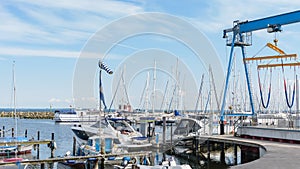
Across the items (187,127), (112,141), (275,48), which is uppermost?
(275,48)

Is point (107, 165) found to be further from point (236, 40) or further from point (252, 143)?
point (236, 40)

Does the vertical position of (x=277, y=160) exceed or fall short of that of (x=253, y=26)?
it falls short

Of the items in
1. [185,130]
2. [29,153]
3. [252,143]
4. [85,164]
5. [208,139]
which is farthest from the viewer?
[185,130]

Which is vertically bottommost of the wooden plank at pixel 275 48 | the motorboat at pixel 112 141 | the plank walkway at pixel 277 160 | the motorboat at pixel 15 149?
→ the motorboat at pixel 15 149

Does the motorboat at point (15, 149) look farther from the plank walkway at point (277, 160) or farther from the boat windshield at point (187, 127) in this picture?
the plank walkway at point (277, 160)

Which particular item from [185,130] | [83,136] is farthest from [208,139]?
[83,136]

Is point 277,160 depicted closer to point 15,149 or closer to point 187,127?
point 187,127

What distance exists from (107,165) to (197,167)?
9798 mm

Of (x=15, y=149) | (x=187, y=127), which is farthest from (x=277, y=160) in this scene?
(x=15, y=149)

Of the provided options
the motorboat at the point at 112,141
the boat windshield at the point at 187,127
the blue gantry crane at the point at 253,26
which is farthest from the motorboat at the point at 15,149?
the blue gantry crane at the point at 253,26

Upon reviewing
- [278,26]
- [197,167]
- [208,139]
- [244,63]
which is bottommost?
[197,167]

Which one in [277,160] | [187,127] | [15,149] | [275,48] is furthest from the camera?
[187,127]

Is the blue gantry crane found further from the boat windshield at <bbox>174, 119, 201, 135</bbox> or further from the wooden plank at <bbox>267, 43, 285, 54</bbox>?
the boat windshield at <bbox>174, 119, 201, 135</bbox>

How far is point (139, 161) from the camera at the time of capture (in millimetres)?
28781
